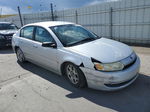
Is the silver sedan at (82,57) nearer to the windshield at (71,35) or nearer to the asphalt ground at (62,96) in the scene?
the windshield at (71,35)

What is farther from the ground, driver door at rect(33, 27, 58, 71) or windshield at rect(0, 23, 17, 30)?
windshield at rect(0, 23, 17, 30)

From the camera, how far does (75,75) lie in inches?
123

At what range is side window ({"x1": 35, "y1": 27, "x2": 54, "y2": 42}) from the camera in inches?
139

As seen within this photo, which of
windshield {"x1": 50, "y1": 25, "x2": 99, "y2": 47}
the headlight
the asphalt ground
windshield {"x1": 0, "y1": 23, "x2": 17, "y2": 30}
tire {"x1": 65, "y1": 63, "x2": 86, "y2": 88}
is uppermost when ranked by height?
windshield {"x1": 0, "y1": 23, "x2": 17, "y2": 30}

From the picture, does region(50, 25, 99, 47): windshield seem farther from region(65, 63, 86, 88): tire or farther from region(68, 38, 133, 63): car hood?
region(65, 63, 86, 88): tire

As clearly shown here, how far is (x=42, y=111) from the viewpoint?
2.52 m

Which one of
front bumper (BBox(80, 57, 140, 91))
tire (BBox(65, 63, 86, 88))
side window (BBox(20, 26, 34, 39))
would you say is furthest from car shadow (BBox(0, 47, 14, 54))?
front bumper (BBox(80, 57, 140, 91))

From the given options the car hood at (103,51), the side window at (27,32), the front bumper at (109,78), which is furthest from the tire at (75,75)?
the side window at (27,32)

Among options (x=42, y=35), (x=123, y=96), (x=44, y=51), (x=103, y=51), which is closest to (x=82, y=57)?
(x=103, y=51)

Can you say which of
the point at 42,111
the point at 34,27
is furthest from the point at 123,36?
the point at 42,111

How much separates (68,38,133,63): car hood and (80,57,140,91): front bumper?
27cm

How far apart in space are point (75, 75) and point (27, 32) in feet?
8.21

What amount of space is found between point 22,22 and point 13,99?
1220 centimetres

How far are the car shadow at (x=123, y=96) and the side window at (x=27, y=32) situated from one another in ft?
6.00
